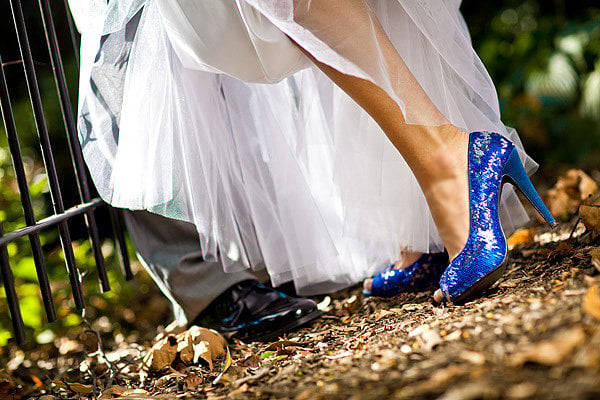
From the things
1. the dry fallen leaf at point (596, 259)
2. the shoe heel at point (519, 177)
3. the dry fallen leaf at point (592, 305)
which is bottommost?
the dry fallen leaf at point (596, 259)

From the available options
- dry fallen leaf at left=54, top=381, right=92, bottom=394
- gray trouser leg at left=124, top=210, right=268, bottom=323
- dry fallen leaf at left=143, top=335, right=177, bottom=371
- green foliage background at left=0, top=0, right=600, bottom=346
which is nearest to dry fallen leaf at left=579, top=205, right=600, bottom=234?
gray trouser leg at left=124, top=210, right=268, bottom=323

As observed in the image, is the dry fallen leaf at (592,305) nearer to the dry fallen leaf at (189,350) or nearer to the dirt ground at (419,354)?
the dirt ground at (419,354)

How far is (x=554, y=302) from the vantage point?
2.98 feet

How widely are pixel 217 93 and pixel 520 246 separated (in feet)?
2.99

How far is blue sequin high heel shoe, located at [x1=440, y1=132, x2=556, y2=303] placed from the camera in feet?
3.88

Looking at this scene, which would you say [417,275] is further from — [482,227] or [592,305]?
[592,305]

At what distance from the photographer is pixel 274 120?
1.59 metres

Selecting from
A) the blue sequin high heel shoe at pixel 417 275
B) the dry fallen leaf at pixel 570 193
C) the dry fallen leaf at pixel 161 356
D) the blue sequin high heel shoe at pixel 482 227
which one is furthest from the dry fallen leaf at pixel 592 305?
the dry fallen leaf at pixel 570 193

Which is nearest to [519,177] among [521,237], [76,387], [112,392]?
[521,237]

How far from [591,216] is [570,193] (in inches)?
28.0

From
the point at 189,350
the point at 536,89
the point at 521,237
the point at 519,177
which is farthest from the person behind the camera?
the point at 536,89

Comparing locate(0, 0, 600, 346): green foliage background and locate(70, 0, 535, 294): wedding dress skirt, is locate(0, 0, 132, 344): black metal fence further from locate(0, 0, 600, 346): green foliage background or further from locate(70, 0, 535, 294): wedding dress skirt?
locate(0, 0, 600, 346): green foliage background

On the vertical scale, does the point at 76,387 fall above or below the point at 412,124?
below

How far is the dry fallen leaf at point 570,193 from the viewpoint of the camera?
194 centimetres
